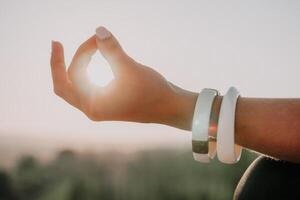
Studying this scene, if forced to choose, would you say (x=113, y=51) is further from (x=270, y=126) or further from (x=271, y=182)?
(x=271, y=182)

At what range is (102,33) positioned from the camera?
277 cm

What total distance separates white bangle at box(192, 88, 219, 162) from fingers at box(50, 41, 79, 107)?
38.5 inches

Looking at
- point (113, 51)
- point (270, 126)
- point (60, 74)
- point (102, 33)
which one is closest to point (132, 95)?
point (113, 51)

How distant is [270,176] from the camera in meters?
2.41

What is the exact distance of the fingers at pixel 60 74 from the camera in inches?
123

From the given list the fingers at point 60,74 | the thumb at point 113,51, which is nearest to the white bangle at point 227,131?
the thumb at point 113,51

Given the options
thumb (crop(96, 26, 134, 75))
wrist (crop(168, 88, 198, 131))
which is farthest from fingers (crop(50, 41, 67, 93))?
wrist (crop(168, 88, 198, 131))

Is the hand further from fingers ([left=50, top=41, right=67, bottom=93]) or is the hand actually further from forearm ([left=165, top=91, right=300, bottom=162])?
Answer: fingers ([left=50, top=41, right=67, bottom=93])

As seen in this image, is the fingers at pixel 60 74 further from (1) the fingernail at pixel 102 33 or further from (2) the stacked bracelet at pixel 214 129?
(2) the stacked bracelet at pixel 214 129

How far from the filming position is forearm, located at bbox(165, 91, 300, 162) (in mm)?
2340

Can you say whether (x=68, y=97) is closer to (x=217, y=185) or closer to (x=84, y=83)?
(x=84, y=83)

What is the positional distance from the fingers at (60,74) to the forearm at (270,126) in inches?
38.0

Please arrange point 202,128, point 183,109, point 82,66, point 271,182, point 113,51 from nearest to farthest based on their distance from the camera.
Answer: point 271,182 < point 202,128 < point 183,109 < point 113,51 < point 82,66

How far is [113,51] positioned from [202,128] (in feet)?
2.46
